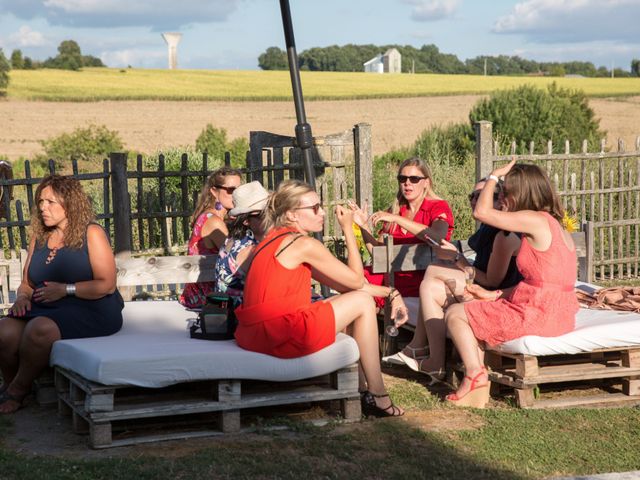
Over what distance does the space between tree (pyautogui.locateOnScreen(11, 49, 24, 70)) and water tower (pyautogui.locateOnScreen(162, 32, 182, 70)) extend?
45.0ft

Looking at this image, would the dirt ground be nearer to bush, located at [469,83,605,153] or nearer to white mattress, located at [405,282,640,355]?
bush, located at [469,83,605,153]

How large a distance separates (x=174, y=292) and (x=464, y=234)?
6.74m

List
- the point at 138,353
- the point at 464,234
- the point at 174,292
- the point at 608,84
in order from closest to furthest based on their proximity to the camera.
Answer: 1. the point at 138,353
2. the point at 174,292
3. the point at 464,234
4. the point at 608,84

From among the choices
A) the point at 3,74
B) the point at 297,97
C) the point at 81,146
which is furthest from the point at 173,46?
the point at 297,97

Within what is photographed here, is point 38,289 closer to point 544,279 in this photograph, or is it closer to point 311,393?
point 311,393

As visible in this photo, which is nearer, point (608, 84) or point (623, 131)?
point (623, 131)

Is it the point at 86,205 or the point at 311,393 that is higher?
the point at 86,205

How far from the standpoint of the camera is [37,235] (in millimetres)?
6352

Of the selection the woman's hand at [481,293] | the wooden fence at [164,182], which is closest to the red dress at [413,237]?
the woman's hand at [481,293]

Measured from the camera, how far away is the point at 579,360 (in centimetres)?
662

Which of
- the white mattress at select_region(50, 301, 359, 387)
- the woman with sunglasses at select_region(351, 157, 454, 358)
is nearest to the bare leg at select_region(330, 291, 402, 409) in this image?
the white mattress at select_region(50, 301, 359, 387)

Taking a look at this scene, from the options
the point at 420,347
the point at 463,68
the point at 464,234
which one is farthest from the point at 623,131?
the point at 463,68

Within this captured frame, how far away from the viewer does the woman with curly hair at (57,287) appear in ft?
20.3

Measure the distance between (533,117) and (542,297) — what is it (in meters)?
20.1
